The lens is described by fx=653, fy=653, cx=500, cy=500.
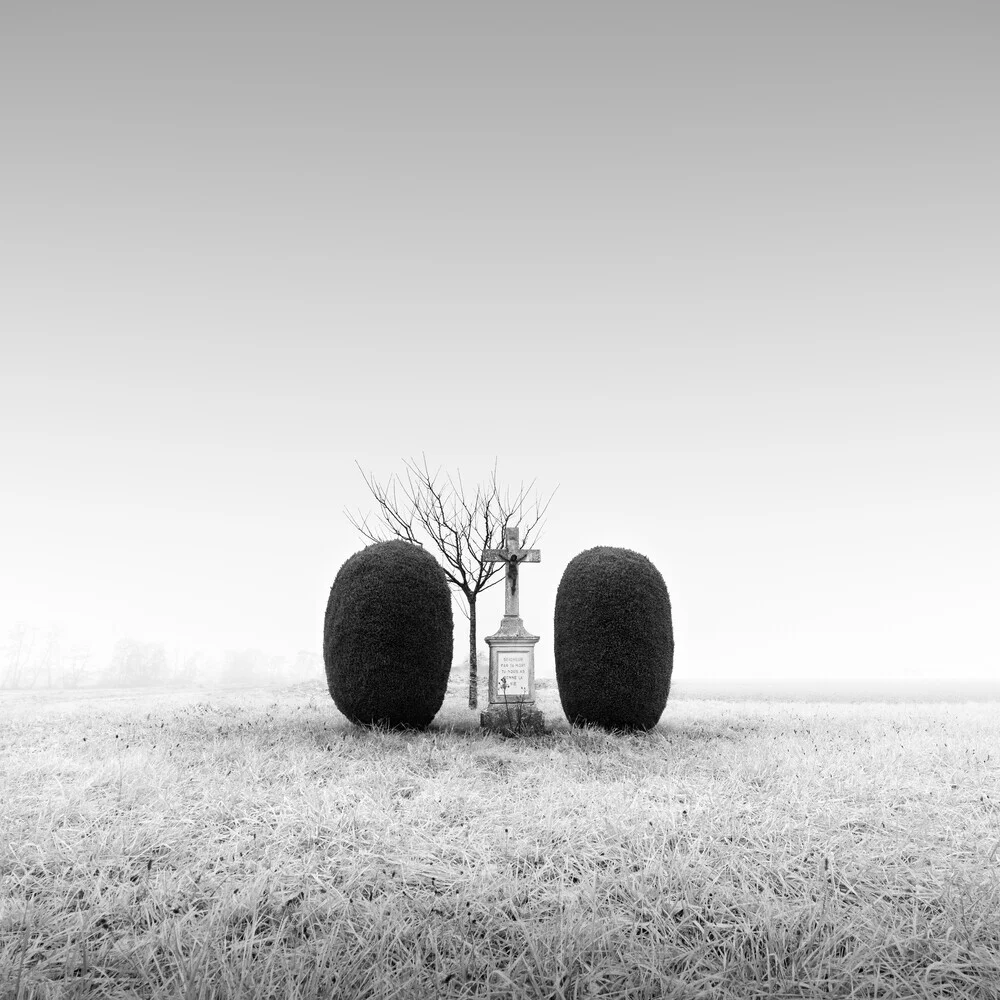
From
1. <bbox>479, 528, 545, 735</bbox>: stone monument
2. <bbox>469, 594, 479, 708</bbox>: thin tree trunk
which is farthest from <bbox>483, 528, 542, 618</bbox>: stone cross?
<bbox>469, 594, 479, 708</bbox>: thin tree trunk

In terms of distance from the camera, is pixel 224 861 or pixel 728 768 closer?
pixel 224 861

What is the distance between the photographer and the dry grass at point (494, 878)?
11.0ft

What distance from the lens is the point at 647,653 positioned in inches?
414

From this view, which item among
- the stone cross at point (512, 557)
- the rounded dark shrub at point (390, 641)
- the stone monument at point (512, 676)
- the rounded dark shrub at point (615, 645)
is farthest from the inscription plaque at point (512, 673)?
the rounded dark shrub at point (390, 641)

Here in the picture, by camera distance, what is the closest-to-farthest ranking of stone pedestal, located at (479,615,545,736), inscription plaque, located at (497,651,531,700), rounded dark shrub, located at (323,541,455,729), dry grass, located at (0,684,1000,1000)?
1. dry grass, located at (0,684,1000,1000)
2. rounded dark shrub, located at (323,541,455,729)
3. stone pedestal, located at (479,615,545,736)
4. inscription plaque, located at (497,651,531,700)

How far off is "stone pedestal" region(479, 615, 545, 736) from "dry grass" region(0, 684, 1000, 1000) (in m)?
3.60

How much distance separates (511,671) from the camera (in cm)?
Answer: 1159

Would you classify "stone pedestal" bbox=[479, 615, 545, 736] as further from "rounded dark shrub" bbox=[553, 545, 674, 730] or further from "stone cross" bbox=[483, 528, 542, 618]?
"rounded dark shrub" bbox=[553, 545, 674, 730]

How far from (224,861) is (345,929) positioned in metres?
1.34

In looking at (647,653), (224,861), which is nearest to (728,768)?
(647,653)

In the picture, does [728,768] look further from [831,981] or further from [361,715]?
[361,715]

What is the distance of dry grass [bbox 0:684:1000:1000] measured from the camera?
3342 mm

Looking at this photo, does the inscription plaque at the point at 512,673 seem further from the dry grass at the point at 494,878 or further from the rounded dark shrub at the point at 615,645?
the dry grass at the point at 494,878

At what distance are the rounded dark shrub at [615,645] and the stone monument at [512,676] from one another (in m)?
0.72
